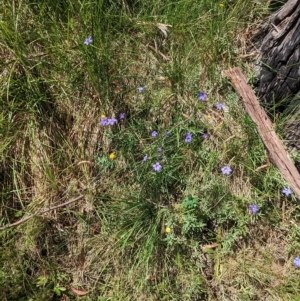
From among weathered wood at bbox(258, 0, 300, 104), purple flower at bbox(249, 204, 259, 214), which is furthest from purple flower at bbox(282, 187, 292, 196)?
weathered wood at bbox(258, 0, 300, 104)

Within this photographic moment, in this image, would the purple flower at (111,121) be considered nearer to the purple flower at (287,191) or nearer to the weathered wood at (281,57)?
the weathered wood at (281,57)

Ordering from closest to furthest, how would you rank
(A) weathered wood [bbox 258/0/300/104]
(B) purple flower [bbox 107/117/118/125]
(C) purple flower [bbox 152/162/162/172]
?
(A) weathered wood [bbox 258/0/300/104] → (C) purple flower [bbox 152/162/162/172] → (B) purple flower [bbox 107/117/118/125]

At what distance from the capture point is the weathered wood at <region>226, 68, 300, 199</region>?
2600 mm

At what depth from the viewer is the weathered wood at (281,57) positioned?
237cm

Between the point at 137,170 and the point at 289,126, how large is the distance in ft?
3.41

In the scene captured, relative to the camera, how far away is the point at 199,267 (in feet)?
8.41

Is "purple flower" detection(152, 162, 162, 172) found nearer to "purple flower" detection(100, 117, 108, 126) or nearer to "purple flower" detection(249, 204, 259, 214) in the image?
"purple flower" detection(100, 117, 108, 126)

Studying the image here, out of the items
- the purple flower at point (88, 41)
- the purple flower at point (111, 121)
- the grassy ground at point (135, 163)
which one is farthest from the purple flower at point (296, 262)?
the purple flower at point (88, 41)

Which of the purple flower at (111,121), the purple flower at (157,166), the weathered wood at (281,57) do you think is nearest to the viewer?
the weathered wood at (281,57)

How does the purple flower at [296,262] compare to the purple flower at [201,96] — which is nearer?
the purple flower at [296,262]

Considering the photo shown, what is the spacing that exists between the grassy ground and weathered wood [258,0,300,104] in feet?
0.53

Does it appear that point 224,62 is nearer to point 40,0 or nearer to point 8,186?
point 40,0

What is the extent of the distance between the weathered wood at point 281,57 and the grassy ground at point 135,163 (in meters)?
0.16

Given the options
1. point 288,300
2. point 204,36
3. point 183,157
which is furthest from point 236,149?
point 288,300
